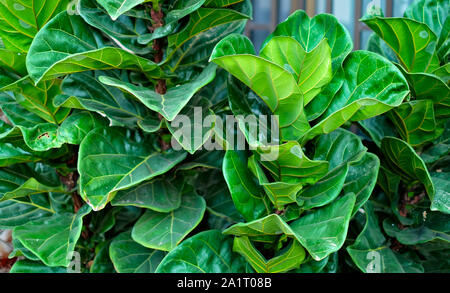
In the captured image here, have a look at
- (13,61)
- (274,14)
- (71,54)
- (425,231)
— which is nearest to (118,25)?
(71,54)

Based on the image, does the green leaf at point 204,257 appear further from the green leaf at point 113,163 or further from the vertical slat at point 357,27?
the vertical slat at point 357,27

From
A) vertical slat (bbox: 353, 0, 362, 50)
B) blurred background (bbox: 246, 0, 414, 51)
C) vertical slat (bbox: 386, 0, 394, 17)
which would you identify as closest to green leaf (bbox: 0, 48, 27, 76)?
blurred background (bbox: 246, 0, 414, 51)

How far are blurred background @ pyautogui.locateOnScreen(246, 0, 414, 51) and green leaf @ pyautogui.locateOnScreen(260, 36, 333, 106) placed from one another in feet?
4.36

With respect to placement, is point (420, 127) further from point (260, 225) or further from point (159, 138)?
point (159, 138)

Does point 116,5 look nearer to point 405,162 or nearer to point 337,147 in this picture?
point 337,147

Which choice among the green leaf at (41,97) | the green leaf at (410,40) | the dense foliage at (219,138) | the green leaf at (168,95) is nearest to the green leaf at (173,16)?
the dense foliage at (219,138)

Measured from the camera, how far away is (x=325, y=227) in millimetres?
815

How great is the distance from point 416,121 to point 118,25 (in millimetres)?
678

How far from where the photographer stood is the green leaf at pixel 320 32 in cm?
90

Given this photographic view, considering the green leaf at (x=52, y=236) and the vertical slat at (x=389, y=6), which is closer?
the green leaf at (x=52, y=236)

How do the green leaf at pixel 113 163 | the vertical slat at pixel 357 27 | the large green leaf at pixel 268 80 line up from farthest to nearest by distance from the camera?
the vertical slat at pixel 357 27 → the green leaf at pixel 113 163 → the large green leaf at pixel 268 80

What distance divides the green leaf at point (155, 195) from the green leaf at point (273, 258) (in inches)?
6.6

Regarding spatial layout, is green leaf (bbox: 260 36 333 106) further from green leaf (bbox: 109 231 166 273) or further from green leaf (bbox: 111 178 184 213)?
green leaf (bbox: 109 231 166 273)

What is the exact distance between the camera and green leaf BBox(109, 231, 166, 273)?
97cm
